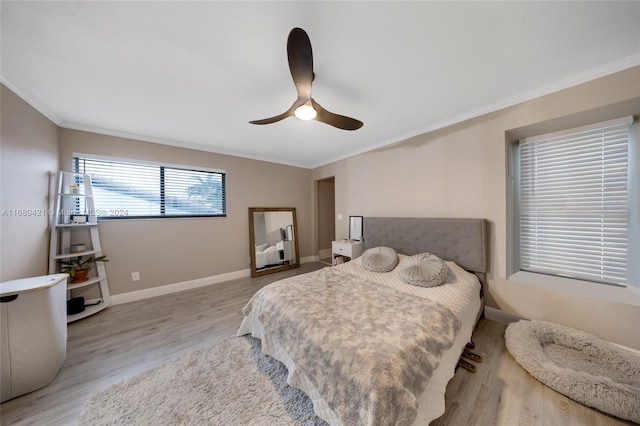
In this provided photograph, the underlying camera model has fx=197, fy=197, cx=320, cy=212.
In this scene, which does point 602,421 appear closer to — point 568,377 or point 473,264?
point 568,377

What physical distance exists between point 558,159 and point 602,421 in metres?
2.15

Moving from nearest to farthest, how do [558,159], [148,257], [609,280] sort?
[609,280], [558,159], [148,257]

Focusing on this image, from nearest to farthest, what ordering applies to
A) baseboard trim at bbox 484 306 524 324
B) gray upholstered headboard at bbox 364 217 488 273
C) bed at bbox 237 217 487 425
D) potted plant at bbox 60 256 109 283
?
1. bed at bbox 237 217 487 425
2. baseboard trim at bbox 484 306 524 324
3. gray upholstered headboard at bbox 364 217 488 273
4. potted plant at bbox 60 256 109 283

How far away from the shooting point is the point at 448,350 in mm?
1296

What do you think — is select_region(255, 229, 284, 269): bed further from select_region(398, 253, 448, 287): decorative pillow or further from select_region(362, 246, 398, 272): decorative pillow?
select_region(398, 253, 448, 287): decorative pillow

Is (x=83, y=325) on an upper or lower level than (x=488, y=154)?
lower

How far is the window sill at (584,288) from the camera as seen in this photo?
1637 millimetres

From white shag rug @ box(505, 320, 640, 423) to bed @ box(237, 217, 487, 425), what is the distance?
1.26 ft

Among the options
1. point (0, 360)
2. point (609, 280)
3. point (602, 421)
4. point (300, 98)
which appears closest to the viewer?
point (602, 421)

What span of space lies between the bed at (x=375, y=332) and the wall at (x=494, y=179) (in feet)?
0.72

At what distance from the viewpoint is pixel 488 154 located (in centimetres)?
214

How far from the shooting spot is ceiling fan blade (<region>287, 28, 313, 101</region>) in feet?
3.34

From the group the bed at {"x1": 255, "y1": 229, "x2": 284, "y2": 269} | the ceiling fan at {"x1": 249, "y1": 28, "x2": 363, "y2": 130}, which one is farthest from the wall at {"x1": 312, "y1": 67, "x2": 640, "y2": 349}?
the bed at {"x1": 255, "y1": 229, "x2": 284, "y2": 269}

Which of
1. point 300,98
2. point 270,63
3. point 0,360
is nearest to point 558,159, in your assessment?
point 300,98
